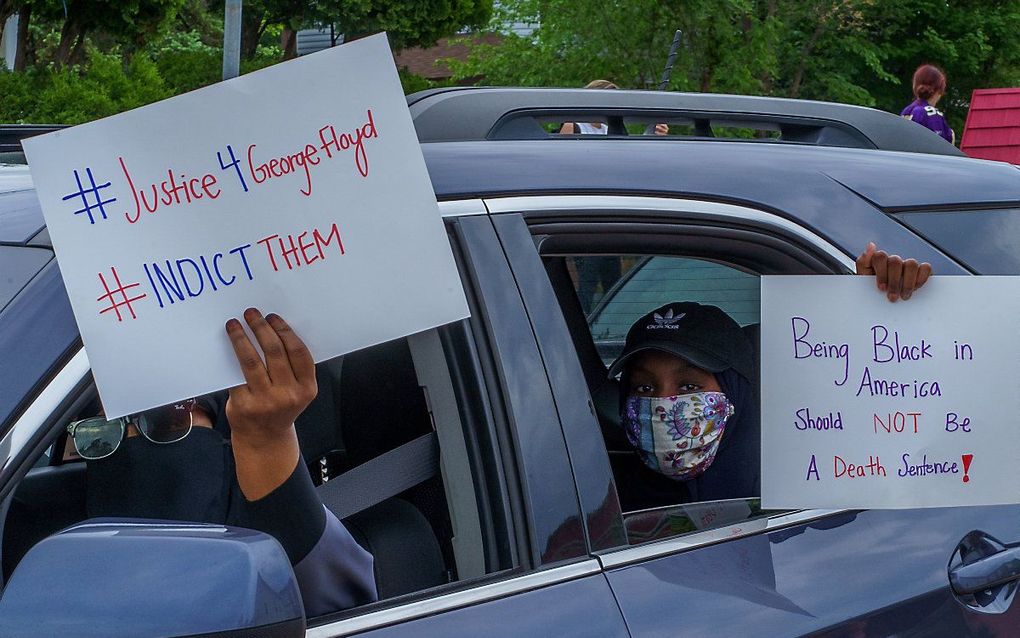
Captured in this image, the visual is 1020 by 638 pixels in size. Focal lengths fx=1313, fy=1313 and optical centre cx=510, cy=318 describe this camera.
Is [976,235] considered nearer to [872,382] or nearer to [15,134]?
[872,382]

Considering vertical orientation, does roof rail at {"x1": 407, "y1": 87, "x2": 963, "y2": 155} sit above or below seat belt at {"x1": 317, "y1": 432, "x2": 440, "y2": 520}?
above

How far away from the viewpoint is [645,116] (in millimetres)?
2477

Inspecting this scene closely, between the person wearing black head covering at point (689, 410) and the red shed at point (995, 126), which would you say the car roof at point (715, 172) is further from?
the red shed at point (995, 126)

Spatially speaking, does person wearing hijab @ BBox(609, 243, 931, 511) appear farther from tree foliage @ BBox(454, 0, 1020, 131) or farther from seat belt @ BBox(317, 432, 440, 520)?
tree foliage @ BBox(454, 0, 1020, 131)

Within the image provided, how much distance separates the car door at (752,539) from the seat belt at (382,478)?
286 mm

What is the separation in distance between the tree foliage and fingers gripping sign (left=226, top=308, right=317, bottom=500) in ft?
37.8

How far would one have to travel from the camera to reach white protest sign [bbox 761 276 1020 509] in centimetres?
207

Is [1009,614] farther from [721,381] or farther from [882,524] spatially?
[721,381]

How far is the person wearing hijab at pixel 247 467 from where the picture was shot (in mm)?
1564

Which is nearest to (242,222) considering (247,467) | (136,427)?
(247,467)

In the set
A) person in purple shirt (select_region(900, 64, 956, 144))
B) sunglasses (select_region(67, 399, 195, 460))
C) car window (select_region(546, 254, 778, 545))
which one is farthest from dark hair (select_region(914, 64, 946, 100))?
sunglasses (select_region(67, 399, 195, 460))

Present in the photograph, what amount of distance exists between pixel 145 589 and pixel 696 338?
58.7 inches

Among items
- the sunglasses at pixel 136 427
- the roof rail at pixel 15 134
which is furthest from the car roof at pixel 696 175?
the roof rail at pixel 15 134

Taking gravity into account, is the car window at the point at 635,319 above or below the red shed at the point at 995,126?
above
